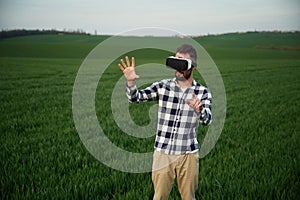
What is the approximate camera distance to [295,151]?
16.1 feet

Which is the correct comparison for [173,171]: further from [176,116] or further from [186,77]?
[186,77]

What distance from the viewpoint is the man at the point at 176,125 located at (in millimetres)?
2400

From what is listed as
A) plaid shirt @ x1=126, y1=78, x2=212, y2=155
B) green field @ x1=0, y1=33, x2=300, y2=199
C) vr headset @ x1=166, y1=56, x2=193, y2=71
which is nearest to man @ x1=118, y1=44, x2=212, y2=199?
plaid shirt @ x1=126, y1=78, x2=212, y2=155

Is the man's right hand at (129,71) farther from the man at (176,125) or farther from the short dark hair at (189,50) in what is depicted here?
the short dark hair at (189,50)

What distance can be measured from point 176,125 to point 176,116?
78 mm

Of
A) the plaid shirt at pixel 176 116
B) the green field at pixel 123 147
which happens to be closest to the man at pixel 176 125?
the plaid shirt at pixel 176 116

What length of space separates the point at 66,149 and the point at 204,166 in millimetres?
2236

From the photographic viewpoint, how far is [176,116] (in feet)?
7.96

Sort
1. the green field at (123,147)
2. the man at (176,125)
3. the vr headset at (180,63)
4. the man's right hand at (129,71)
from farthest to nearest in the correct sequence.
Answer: the green field at (123,147) < the man at (176,125) < the man's right hand at (129,71) < the vr headset at (180,63)

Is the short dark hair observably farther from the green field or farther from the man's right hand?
the green field

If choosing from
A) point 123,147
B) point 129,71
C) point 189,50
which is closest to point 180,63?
point 189,50

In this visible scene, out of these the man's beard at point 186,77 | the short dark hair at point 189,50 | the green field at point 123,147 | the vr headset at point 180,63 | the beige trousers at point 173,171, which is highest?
the short dark hair at point 189,50

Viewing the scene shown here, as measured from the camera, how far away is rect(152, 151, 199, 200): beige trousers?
7.98 feet

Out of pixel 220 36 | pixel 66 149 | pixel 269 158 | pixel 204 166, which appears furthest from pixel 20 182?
pixel 220 36
